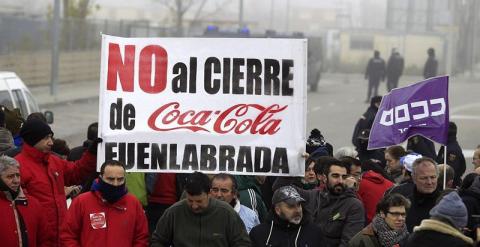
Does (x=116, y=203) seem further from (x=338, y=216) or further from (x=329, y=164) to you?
(x=329, y=164)

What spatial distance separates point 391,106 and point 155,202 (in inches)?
80.9

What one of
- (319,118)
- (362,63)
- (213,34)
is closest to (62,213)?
(319,118)

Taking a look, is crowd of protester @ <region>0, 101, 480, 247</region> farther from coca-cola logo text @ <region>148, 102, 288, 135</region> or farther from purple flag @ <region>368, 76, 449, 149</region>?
coca-cola logo text @ <region>148, 102, 288, 135</region>

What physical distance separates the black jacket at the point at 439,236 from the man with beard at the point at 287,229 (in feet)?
4.99

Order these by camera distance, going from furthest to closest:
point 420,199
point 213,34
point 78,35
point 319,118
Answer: point 78,35
point 213,34
point 319,118
point 420,199

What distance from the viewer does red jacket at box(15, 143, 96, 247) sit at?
8.33m

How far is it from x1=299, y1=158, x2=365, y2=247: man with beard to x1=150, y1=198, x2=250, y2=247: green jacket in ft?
2.86

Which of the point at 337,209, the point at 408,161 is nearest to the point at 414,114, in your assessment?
the point at 408,161

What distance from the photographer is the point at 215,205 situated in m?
7.67

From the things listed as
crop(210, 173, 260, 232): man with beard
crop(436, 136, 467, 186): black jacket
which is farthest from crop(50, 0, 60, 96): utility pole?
crop(210, 173, 260, 232): man with beard

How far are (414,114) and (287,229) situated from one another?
2447 millimetres

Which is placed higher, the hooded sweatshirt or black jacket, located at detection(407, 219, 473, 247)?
black jacket, located at detection(407, 219, 473, 247)

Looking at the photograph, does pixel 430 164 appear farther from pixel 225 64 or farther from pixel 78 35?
pixel 78 35

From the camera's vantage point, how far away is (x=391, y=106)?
9898 mm
